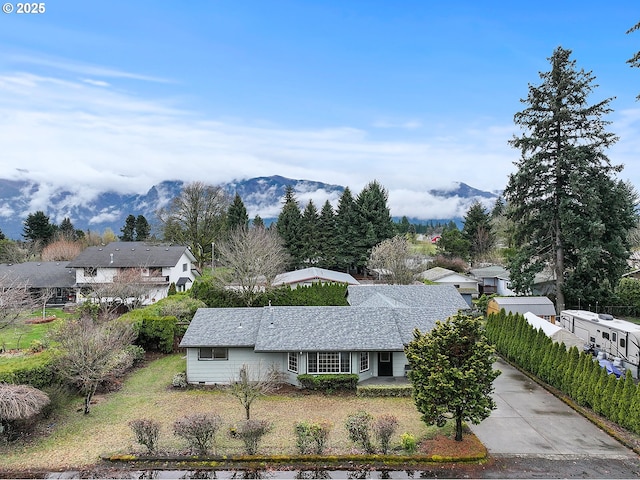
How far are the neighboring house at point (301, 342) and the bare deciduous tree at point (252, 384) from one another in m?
0.37

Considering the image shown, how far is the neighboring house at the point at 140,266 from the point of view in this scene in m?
42.1

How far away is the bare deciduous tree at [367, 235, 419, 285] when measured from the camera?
43.1 meters

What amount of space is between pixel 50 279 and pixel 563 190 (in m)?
46.4

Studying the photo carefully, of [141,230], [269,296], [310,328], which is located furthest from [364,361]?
→ [141,230]

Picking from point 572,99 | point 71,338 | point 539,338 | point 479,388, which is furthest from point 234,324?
point 572,99

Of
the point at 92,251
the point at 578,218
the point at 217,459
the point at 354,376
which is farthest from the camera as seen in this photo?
the point at 92,251

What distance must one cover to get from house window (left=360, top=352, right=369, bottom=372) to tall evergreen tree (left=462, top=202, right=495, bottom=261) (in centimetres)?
4919

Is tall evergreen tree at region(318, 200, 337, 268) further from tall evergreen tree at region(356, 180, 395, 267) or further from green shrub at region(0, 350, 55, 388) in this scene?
green shrub at region(0, 350, 55, 388)

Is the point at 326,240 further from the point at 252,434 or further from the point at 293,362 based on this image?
the point at 252,434

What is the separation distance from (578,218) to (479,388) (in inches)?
860

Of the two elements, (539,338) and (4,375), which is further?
(539,338)

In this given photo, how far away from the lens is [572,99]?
103 ft

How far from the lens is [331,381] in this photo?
67.3 feet

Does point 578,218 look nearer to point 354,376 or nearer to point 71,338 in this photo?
point 354,376
